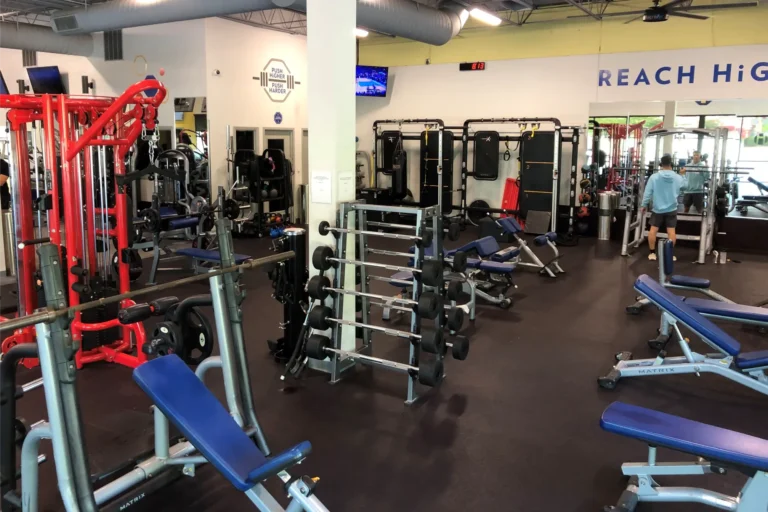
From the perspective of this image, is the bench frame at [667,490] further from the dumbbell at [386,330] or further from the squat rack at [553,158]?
the squat rack at [553,158]

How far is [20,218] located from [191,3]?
428 centimetres

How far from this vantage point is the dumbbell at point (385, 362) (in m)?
3.52

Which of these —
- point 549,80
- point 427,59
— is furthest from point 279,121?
point 549,80

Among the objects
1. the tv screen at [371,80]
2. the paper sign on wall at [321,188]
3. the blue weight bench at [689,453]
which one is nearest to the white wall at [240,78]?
the tv screen at [371,80]

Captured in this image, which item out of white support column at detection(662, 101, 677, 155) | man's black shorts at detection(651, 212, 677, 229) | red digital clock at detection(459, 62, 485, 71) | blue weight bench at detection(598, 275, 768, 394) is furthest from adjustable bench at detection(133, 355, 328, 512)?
red digital clock at detection(459, 62, 485, 71)

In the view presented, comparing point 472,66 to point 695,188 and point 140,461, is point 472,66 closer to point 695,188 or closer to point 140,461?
point 695,188

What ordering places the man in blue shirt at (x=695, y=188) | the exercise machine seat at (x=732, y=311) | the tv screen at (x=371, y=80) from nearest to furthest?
1. the exercise machine seat at (x=732, y=311)
2. the man in blue shirt at (x=695, y=188)
3. the tv screen at (x=371, y=80)

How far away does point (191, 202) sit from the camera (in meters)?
7.80

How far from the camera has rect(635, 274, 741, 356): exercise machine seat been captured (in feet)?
11.9

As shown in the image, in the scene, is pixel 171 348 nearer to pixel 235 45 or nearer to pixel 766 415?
pixel 766 415

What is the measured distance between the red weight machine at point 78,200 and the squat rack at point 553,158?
22.3ft

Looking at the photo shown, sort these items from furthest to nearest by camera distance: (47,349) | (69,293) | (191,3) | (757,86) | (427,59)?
(427,59) → (757,86) → (191,3) → (69,293) → (47,349)

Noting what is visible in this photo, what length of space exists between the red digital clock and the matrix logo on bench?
2968 millimetres

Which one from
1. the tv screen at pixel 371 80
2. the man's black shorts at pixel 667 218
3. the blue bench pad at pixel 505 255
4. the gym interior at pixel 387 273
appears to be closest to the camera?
the gym interior at pixel 387 273
